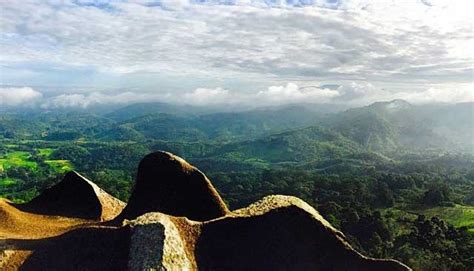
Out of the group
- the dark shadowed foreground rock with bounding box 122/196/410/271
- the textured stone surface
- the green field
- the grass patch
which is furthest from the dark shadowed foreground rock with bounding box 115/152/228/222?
the grass patch

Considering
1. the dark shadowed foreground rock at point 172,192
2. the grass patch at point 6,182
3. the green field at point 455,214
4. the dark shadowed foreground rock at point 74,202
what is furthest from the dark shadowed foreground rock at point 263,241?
the grass patch at point 6,182

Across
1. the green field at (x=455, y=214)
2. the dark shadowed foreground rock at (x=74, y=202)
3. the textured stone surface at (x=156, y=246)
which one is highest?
the textured stone surface at (x=156, y=246)

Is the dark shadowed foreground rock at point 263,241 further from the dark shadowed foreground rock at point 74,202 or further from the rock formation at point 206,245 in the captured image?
the dark shadowed foreground rock at point 74,202

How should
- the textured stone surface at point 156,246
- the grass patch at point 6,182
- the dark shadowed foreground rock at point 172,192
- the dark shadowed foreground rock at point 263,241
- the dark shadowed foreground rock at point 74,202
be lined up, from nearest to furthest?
the textured stone surface at point 156,246
the dark shadowed foreground rock at point 263,241
the dark shadowed foreground rock at point 172,192
the dark shadowed foreground rock at point 74,202
the grass patch at point 6,182

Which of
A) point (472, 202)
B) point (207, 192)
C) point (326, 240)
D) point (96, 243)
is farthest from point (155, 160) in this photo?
point (472, 202)

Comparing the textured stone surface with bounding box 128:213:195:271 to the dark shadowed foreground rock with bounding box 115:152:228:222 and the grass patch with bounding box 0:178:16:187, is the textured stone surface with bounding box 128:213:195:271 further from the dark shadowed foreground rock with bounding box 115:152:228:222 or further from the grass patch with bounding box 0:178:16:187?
the grass patch with bounding box 0:178:16:187

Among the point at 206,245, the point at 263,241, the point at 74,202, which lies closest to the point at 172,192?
the point at 206,245

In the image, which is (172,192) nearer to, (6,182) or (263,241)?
(263,241)
